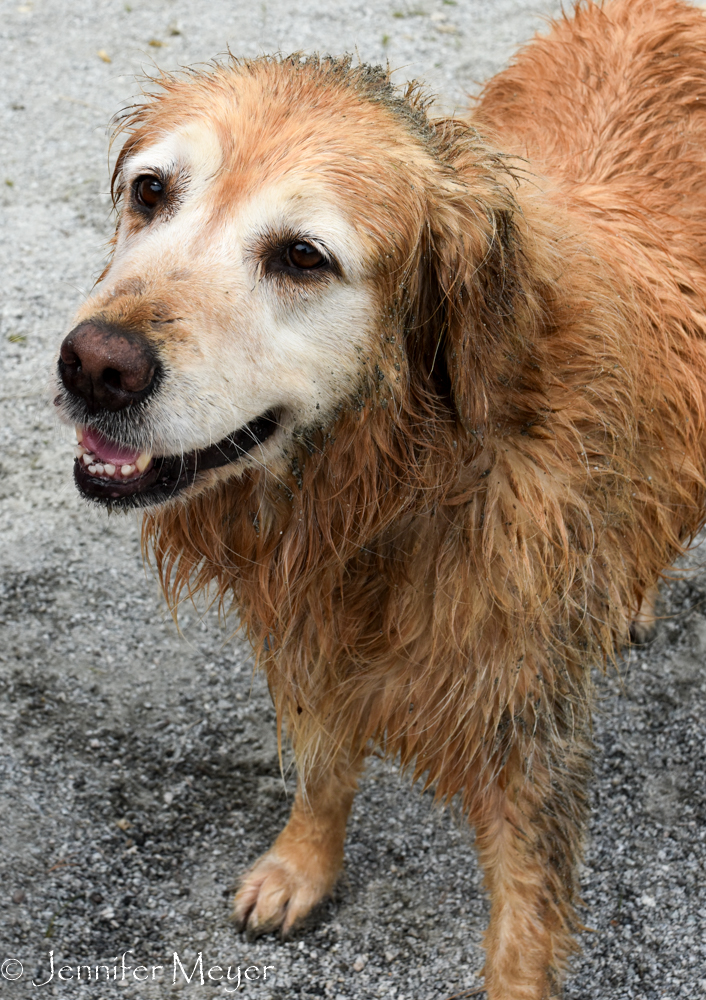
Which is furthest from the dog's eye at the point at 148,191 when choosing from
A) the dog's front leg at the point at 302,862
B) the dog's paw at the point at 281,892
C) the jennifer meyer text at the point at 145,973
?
the jennifer meyer text at the point at 145,973

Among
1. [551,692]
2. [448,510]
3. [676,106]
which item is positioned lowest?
[551,692]

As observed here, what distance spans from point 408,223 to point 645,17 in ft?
6.21

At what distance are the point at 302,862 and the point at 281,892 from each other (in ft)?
0.38

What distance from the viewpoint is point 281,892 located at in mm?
3201

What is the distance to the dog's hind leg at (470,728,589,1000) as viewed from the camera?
2.66 metres

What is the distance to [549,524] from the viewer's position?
2395 millimetres

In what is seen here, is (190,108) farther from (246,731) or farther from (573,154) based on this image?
(246,731)

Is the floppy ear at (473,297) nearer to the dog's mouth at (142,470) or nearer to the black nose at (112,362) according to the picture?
the dog's mouth at (142,470)

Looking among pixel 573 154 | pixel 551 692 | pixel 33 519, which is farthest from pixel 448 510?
pixel 33 519

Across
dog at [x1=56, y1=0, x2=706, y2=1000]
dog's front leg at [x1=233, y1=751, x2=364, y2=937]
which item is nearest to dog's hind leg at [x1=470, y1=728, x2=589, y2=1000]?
dog at [x1=56, y1=0, x2=706, y2=1000]
